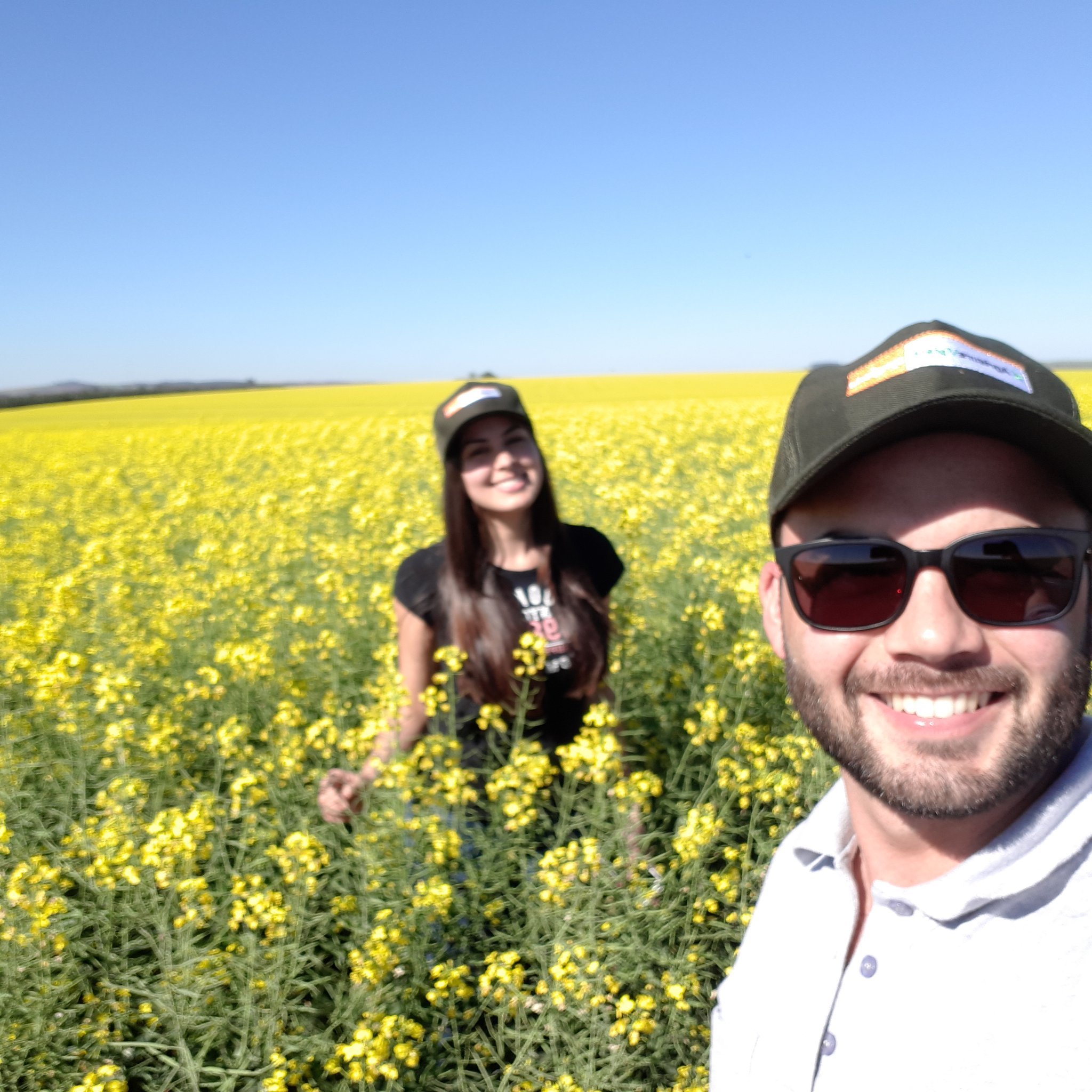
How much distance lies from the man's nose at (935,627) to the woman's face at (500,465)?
1769 millimetres

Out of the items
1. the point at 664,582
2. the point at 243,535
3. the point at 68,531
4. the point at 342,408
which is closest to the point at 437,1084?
the point at 664,582

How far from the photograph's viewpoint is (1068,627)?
96 centimetres

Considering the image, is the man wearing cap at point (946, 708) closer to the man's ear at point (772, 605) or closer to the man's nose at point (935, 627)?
the man's nose at point (935, 627)

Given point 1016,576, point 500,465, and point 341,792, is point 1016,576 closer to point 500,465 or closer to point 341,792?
point 500,465

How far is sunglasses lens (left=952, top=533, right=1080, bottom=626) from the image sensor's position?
3.10 ft

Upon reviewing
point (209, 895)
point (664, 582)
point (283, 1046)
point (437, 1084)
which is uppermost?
point (664, 582)

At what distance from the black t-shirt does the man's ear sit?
140 centimetres

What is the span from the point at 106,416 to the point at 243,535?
3229 centimetres

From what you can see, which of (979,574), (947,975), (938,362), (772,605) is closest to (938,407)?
(938,362)

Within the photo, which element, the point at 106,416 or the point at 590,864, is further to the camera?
the point at 106,416

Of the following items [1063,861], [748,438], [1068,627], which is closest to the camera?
[1063,861]

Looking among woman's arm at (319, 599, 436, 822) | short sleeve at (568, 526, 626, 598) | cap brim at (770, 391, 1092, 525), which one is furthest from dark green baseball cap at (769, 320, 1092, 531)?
short sleeve at (568, 526, 626, 598)

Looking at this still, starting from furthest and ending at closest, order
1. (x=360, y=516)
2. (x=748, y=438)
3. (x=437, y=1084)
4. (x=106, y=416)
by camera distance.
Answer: (x=106, y=416) < (x=748, y=438) < (x=360, y=516) < (x=437, y=1084)

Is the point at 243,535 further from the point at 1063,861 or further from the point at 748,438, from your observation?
the point at 748,438
